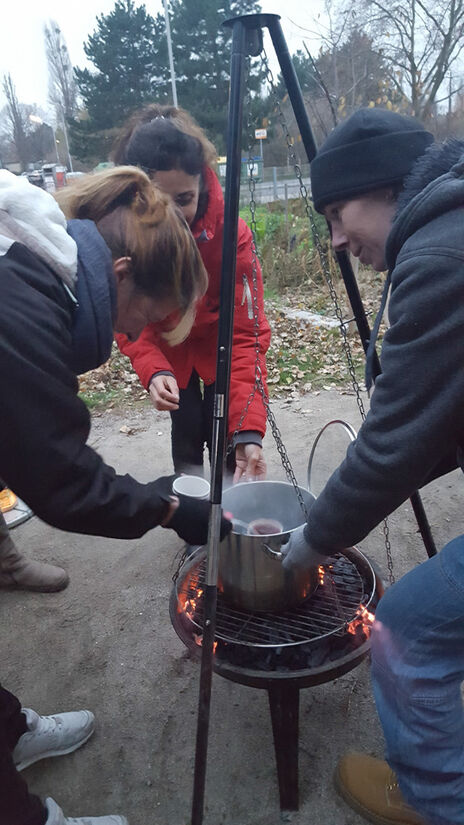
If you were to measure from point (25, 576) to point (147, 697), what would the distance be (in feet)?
3.30

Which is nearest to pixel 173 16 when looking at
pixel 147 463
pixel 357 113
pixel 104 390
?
pixel 104 390

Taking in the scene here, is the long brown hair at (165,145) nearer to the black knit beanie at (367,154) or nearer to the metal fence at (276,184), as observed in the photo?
the black knit beanie at (367,154)

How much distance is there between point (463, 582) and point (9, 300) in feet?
3.82

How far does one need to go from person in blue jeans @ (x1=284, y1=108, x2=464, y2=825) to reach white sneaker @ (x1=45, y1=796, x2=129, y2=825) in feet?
2.95

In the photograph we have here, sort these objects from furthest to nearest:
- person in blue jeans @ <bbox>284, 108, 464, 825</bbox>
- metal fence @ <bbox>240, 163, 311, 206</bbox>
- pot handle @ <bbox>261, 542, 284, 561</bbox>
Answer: metal fence @ <bbox>240, 163, 311, 206</bbox> → pot handle @ <bbox>261, 542, 284, 561</bbox> → person in blue jeans @ <bbox>284, 108, 464, 825</bbox>

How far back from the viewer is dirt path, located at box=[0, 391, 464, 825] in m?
1.81

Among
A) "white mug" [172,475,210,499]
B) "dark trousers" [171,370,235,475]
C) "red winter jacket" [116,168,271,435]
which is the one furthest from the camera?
"dark trousers" [171,370,235,475]

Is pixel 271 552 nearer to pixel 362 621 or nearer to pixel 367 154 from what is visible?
pixel 362 621

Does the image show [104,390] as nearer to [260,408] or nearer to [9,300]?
[260,408]

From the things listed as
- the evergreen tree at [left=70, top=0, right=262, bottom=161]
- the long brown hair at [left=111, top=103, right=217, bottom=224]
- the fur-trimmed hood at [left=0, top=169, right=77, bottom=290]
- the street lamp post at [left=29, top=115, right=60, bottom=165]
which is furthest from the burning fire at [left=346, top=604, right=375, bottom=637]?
the street lamp post at [left=29, top=115, right=60, bottom=165]

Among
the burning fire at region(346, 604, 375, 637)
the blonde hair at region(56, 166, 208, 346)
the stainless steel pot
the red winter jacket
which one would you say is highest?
the blonde hair at region(56, 166, 208, 346)

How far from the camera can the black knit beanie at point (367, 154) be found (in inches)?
52.0

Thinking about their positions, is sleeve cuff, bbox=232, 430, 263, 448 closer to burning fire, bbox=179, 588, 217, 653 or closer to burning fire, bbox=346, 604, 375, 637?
burning fire, bbox=179, 588, 217, 653

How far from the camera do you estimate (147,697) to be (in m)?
2.18
